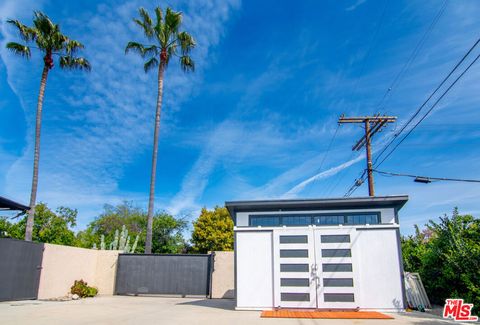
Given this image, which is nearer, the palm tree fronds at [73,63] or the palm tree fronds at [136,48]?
the palm tree fronds at [73,63]

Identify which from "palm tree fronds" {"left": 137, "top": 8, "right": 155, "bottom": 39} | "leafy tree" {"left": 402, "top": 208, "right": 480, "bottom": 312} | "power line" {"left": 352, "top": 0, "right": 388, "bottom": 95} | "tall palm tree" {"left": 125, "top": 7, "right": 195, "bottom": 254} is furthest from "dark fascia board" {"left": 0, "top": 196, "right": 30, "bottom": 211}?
"leafy tree" {"left": 402, "top": 208, "right": 480, "bottom": 312}

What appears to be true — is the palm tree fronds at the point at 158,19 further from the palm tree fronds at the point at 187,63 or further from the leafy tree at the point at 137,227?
the leafy tree at the point at 137,227

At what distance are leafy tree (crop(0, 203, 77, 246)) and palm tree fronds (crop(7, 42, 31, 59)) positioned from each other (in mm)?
9657

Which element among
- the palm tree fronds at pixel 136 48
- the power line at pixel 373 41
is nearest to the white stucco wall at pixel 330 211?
the power line at pixel 373 41

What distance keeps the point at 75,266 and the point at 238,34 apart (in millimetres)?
13446

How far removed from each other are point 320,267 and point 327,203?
3054mm

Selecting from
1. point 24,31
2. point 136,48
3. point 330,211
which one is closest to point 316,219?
point 330,211

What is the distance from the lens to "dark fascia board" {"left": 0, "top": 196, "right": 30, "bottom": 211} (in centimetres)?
1184

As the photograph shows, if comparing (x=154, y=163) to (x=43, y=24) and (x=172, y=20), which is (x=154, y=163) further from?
(x=43, y=24)

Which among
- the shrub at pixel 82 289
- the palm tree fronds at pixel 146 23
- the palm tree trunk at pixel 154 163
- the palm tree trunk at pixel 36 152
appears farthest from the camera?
the palm tree fronds at pixel 146 23

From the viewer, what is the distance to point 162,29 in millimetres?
19094

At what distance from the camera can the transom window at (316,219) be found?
519 inches

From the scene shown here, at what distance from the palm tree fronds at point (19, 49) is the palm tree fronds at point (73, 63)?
4.76ft

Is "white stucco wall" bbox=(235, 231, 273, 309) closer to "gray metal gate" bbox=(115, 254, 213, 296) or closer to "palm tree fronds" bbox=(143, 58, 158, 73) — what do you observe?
"gray metal gate" bbox=(115, 254, 213, 296)
